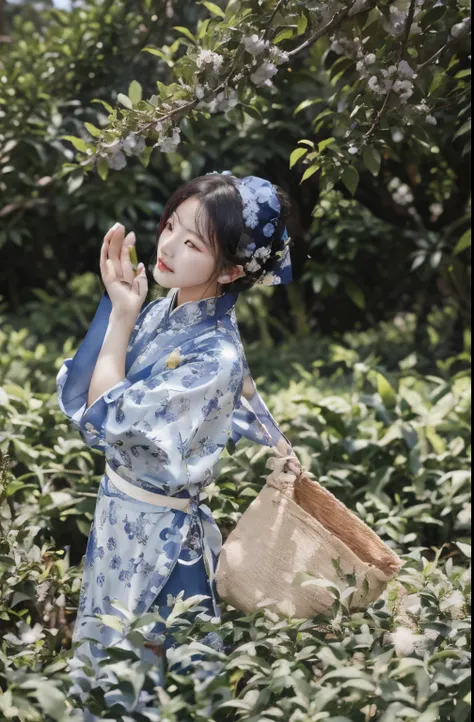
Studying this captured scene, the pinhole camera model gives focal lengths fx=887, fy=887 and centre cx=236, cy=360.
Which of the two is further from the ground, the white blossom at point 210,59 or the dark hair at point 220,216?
the white blossom at point 210,59

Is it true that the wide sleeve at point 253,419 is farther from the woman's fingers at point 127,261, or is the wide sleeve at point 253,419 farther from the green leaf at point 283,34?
the green leaf at point 283,34

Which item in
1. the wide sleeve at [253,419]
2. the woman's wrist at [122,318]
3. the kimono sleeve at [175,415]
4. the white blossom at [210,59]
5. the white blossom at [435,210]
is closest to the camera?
the kimono sleeve at [175,415]

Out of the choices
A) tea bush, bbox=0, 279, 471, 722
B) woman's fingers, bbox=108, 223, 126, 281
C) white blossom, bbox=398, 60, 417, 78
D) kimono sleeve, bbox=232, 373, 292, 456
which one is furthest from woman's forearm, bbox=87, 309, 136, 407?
white blossom, bbox=398, 60, 417, 78

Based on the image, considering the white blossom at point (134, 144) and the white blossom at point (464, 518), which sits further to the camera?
the white blossom at point (464, 518)

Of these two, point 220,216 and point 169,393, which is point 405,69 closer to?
point 220,216

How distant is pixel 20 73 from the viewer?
4836mm

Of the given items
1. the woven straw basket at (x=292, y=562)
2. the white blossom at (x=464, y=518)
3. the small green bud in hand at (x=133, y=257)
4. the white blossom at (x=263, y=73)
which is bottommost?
the white blossom at (x=464, y=518)

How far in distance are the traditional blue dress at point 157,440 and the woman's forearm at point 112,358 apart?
0.02 metres

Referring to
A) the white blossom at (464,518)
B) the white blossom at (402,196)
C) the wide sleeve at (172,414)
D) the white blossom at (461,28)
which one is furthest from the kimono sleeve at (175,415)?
the white blossom at (402,196)

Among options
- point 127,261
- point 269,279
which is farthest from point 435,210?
point 127,261

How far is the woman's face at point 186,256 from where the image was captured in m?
2.04

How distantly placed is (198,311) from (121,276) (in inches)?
7.8

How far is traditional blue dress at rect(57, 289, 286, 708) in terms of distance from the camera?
191cm

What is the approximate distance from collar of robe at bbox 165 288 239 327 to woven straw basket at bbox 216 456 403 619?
441 mm
